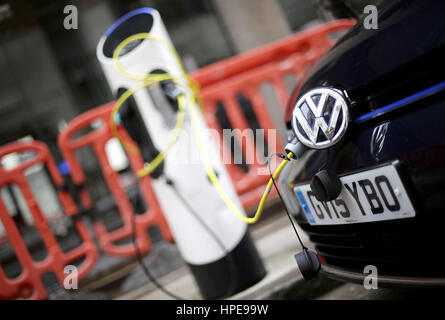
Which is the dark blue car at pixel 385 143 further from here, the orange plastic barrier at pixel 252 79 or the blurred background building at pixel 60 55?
the blurred background building at pixel 60 55

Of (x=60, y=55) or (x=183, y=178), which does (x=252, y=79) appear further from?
(x=60, y=55)

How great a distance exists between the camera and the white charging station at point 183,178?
180 cm

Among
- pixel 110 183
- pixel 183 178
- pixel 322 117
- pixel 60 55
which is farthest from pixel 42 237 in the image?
pixel 60 55

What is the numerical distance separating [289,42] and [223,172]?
2074 mm

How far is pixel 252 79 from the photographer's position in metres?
3.38

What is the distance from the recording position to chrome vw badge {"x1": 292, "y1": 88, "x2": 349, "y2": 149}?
1.07m

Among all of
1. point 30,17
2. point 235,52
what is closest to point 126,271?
point 235,52

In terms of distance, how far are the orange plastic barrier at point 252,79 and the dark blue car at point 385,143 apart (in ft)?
6.62

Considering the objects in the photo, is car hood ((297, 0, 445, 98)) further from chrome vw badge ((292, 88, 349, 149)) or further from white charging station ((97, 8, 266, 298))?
white charging station ((97, 8, 266, 298))

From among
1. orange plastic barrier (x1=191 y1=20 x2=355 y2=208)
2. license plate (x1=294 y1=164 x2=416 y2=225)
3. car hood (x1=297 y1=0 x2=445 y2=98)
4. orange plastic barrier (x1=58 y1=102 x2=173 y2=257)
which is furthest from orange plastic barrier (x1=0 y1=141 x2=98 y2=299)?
car hood (x1=297 y1=0 x2=445 y2=98)

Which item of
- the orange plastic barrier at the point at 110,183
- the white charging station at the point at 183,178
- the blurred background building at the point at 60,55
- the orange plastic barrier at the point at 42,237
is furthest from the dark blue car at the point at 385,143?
the blurred background building at the point at 60,55

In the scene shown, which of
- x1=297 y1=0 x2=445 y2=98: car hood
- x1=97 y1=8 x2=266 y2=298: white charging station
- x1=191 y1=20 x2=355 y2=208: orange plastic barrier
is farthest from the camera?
x1=191 y1=20 x2=355 y2=208: orange plastic barrier

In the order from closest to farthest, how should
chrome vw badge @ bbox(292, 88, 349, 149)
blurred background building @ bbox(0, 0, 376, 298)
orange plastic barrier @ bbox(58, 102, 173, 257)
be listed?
1. chrome vw badge @ bbox(292, 88, 349, 149)
2. orange plastic barrier @ bbox(58, 102, 173, 257)
3. blurred background building @ bbox(0, 0, 376, 298)

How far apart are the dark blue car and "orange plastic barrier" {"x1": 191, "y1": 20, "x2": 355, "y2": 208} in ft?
6.62
